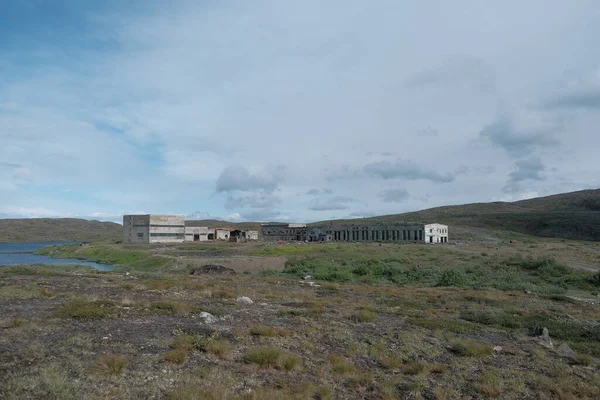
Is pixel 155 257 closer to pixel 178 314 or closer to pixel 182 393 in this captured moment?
pixel 178 314

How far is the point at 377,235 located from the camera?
12456cm

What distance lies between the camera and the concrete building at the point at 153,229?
12006 cm

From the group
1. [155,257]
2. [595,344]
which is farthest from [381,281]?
[155,257]

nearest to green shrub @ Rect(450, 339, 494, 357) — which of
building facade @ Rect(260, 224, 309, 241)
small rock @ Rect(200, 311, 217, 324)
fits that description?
small rock @ Rect(200, 311, 217, 324)

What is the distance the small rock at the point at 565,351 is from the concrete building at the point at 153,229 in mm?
114550

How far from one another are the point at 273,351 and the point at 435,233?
108 meters

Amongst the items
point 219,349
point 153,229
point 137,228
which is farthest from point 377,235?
point 219,349

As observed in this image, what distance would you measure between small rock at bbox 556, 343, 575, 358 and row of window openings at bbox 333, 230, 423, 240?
3889 inches

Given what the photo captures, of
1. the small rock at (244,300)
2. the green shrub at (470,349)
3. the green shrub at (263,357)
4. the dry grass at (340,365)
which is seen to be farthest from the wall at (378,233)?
the green shrub at (263,357)

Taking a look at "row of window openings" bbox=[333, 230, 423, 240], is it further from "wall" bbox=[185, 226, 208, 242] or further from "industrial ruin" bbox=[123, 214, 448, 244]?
"wall" bbox=[185, 226, 208, 242]

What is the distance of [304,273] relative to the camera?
47156mm

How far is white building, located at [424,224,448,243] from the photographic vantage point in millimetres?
111125

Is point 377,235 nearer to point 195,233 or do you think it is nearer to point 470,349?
point 195,233

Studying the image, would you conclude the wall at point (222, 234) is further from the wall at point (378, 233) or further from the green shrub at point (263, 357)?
the green shrub at point (263, 357)
